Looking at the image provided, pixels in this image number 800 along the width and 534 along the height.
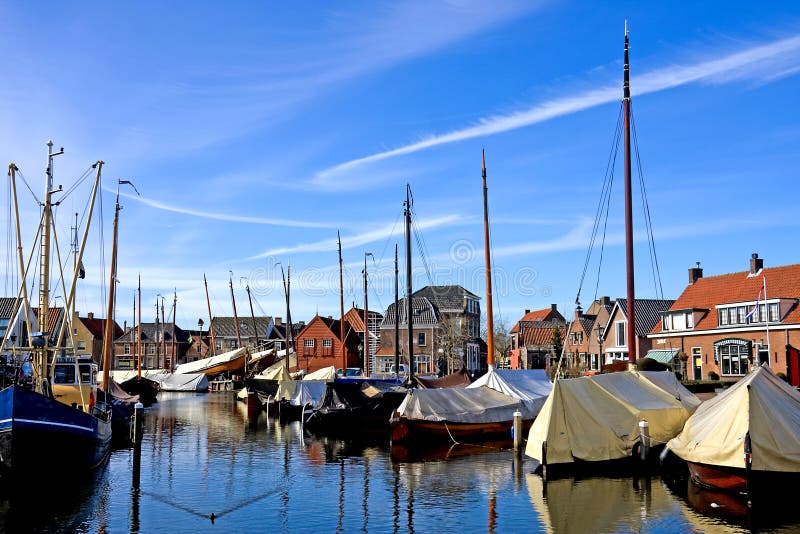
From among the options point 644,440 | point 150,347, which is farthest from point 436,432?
point 150,347

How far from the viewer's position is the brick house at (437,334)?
101 m

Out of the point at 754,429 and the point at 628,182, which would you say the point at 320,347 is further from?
the point at 754,429

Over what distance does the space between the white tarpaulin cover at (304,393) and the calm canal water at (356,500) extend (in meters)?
19.7

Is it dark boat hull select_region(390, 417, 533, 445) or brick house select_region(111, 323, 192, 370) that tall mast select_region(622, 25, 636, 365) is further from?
brick house select_region(111, 323, 192, 370)

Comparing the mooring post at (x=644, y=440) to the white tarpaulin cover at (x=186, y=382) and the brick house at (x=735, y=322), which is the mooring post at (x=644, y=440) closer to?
the brick house at (x=735, y=322)

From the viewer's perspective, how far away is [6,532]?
20.8 meters

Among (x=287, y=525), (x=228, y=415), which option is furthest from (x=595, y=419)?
(x=228, y=415)

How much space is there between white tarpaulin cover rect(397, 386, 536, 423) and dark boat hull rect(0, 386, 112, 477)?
15142 mm

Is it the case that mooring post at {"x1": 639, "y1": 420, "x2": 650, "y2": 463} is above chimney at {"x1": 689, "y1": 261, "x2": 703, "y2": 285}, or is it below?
below

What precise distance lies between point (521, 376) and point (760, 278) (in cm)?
2971

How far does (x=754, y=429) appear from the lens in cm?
2286

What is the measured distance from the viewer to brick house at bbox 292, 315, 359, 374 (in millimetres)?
111375

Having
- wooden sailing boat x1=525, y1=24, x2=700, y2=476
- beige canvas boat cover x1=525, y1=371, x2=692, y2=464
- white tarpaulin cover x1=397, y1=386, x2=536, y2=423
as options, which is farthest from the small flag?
beige canvas boat cover x1=525, y1=371, x2=692, y2=464

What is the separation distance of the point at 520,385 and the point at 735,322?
2815 centimetres
